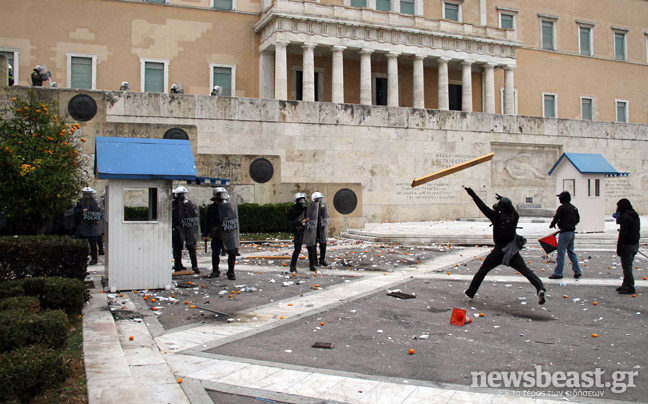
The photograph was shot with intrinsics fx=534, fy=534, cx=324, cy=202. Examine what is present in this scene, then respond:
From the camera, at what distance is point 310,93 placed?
34.7 metres

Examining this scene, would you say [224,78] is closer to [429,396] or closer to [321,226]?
[321,226]

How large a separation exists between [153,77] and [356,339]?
108 ft

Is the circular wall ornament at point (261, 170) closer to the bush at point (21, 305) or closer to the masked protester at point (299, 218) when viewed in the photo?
the masked protester at point (299, 218)

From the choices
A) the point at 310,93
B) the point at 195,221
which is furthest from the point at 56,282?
the point at 310,93

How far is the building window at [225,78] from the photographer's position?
123 feet

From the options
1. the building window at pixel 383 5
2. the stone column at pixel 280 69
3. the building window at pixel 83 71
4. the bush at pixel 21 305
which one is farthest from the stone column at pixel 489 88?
the bush at pixel 21 305

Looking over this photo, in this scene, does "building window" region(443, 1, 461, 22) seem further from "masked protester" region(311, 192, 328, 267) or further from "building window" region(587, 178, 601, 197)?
"masked protester" region(311, 192, 328, 267)

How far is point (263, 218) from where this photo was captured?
19656 millimetres

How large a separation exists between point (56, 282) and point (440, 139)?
21.9 meters

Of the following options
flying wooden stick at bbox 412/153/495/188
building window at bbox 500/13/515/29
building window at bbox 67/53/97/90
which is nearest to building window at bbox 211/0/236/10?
building window at bbox 67/53/97/90

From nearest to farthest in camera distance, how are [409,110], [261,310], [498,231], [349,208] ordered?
[261,310]
[498,231]
[349,208]
[409,110]

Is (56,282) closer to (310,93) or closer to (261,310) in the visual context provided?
(261,310)

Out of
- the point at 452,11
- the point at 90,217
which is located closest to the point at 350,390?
the point at 90,217

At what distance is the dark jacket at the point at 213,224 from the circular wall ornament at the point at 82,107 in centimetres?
1169
